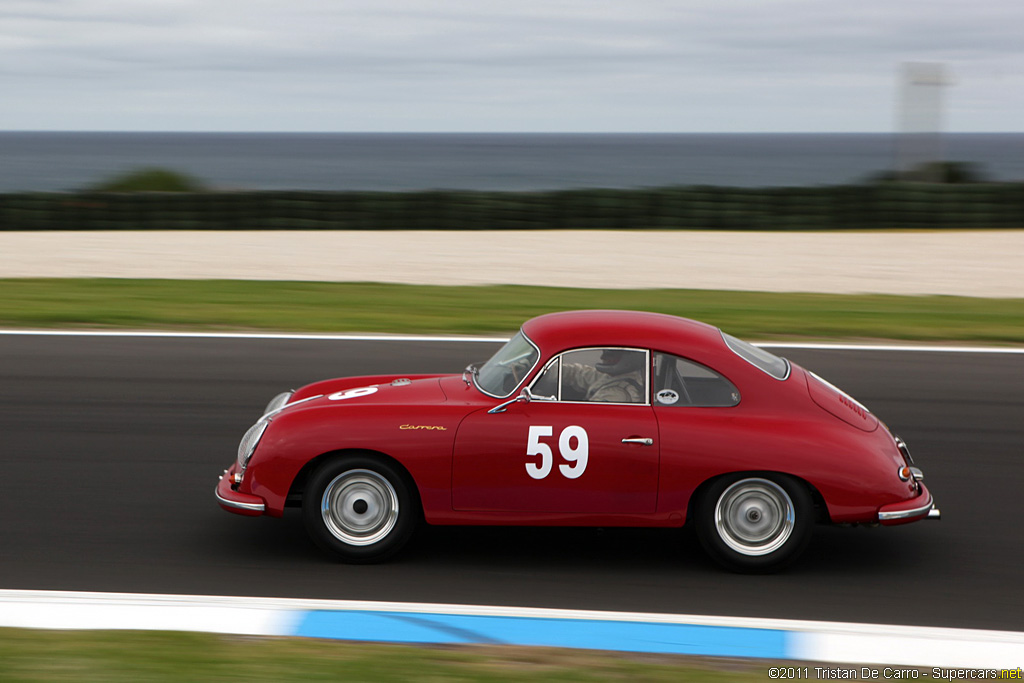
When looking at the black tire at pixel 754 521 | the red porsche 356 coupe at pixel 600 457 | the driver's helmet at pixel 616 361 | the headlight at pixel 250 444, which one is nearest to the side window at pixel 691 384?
the red porsche 356 coupe at pixel 600 457

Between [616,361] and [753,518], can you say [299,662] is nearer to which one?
[616,361]

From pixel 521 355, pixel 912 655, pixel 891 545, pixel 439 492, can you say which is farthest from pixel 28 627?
pixel 891 545

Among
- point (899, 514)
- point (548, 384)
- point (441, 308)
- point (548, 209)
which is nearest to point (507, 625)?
point (548, 384)

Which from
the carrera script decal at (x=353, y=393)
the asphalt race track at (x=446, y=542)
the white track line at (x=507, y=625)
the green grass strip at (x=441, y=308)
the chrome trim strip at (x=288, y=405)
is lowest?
the white track line at (x=507, y=625)

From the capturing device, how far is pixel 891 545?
19.0 feet

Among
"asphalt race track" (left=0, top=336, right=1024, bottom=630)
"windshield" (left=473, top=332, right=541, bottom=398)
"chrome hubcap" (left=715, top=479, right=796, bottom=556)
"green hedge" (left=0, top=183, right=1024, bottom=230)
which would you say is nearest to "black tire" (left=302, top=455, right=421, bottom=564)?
"asphalt race track" (left=0, top=336, right=1024, bottom=630)

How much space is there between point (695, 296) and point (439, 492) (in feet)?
31.0

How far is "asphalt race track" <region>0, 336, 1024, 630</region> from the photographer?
16.6 feet

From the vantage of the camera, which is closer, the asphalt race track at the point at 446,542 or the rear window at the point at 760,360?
the asphalt race track at the point at 446,542

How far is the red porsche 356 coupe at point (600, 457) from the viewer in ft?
17.0

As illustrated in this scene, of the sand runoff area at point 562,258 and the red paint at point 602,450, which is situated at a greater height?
the sand runoff area at point 562,258

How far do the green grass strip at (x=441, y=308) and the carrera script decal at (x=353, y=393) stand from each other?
5.69 metres

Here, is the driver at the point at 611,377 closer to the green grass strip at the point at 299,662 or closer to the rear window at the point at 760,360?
the rear window at the point at 760,360

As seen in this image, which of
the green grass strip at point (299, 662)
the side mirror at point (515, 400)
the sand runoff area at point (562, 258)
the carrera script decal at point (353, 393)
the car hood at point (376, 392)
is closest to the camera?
the green grass strip at point (299, 662)
